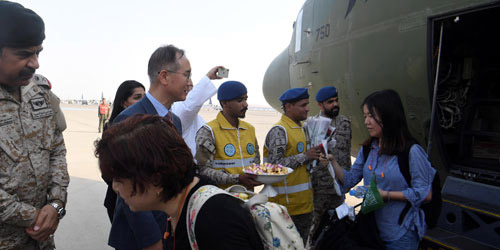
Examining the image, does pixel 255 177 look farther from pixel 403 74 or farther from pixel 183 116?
pixel 403 74

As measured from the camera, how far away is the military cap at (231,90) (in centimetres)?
302

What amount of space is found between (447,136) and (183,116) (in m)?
2.71

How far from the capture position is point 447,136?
3.14 m

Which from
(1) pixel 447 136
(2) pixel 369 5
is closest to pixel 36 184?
(2) pixel 369 5

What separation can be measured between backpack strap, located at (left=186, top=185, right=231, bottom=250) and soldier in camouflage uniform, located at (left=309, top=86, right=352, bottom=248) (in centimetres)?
274

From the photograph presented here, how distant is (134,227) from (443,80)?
9.69 feet

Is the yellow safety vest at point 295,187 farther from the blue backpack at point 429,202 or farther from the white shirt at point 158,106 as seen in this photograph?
the white shirt at point 158,106

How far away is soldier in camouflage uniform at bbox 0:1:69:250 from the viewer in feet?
6.14

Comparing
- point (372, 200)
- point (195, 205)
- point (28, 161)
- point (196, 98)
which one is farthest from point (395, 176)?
point (28, 161)

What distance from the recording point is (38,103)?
7.06ft

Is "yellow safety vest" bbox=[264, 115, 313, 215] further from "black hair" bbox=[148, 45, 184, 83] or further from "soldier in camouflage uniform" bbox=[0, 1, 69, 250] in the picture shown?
"soldier in camouflage uniform" bbox=[0, 1, 69, 250]

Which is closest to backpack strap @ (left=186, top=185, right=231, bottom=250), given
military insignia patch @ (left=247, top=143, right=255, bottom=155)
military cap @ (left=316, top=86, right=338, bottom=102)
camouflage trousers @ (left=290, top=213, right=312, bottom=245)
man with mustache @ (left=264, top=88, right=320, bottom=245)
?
Answer: military insignia patch @ (left=247, top=143, right=255, bottom=155)

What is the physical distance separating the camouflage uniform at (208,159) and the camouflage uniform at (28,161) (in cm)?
104

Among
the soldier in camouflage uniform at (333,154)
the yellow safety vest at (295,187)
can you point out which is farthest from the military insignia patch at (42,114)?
the soldier in camouflage uniform at (333,154)
